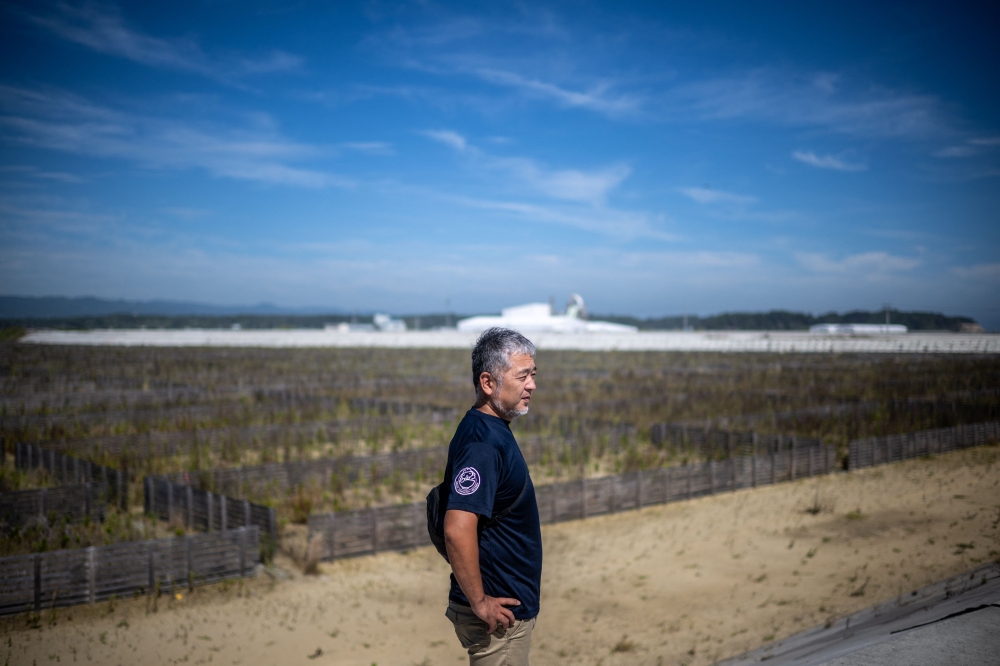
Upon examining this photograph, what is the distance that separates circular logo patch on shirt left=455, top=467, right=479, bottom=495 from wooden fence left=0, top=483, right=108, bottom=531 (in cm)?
1057

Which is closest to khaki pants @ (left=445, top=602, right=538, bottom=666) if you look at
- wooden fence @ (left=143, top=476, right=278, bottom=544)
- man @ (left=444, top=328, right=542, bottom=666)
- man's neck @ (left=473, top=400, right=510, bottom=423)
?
man @ (left=444, top=328, right=542, bottom=666)

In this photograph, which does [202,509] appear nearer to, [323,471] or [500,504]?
[323,471]

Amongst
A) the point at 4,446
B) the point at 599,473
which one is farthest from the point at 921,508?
the point at 4,446

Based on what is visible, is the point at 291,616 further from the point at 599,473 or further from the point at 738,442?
the point at 738,442

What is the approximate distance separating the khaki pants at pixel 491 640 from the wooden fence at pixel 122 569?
24.0 feet

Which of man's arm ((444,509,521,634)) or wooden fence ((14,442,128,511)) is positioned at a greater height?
man's arm ((444,509,521,634))

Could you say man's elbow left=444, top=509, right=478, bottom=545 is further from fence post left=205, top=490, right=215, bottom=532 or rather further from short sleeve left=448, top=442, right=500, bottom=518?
fence post left=205, top=490, right=215, bottom=532

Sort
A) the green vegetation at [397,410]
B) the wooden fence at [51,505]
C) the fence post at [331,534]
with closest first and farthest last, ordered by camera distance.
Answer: the fence post at [331,534] < the wooden fence at [51,505] < the green vegetation at [397,410]

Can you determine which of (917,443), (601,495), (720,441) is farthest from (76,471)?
(917,443)

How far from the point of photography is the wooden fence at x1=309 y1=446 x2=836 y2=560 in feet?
35.0

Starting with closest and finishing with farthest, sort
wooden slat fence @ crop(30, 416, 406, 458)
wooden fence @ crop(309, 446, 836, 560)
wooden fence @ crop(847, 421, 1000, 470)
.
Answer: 1. wooden fence @ crop(309, 446, 836, 560)
2. wooden fence @ crop(847, 421, 1000, 470)
3. wooden slat fence @ crop(30, 416, 406, 458)

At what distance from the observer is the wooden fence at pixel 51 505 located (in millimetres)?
11055

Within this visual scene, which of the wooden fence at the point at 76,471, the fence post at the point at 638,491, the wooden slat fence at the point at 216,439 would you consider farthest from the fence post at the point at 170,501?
the fence post at the point at 638,491

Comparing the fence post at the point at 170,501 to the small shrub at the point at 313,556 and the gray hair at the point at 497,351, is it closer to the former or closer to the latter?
Answer: the small shrub at the point at 313,556
